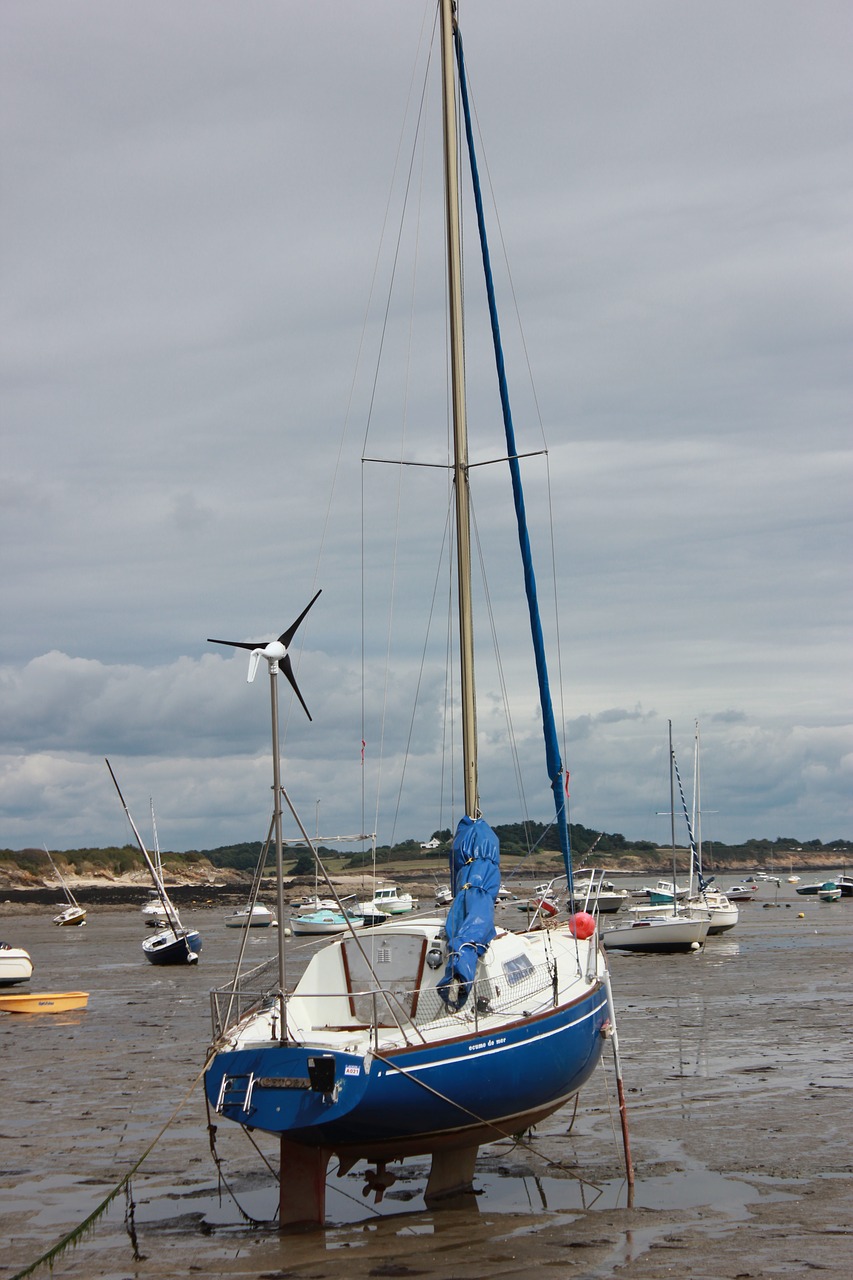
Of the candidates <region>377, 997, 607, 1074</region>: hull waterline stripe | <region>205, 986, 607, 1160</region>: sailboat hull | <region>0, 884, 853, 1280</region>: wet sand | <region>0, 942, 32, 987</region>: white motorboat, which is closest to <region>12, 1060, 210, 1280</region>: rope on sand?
<region>0, 884, 853, 1280</region>: wet sand

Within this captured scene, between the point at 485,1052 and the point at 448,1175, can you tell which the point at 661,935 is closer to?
the point at 448,1175

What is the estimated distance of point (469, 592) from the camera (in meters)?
19.2

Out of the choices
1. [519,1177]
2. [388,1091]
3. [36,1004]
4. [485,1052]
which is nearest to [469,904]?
[485,1052]

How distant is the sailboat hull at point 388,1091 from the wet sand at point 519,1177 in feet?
3.47

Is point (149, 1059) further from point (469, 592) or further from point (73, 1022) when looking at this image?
point (469, 592)

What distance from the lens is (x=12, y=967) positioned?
138 ft

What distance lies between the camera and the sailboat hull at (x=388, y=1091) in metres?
→ 13.0

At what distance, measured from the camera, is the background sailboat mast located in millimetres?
18656

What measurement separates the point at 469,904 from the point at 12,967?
29934mm

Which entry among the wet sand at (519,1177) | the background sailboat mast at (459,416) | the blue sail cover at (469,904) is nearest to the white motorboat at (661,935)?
the wet sand at (519,1177)

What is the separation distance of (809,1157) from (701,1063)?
8.07 m

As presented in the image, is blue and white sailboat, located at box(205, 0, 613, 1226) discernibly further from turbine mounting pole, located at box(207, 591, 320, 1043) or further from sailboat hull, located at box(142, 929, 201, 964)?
sailboat hull, located at box(142, 929, 201, 964)

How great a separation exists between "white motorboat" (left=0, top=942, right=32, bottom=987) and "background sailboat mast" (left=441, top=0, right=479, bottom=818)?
93.4ft

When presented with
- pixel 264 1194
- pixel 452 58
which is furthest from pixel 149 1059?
pixel 452 58
